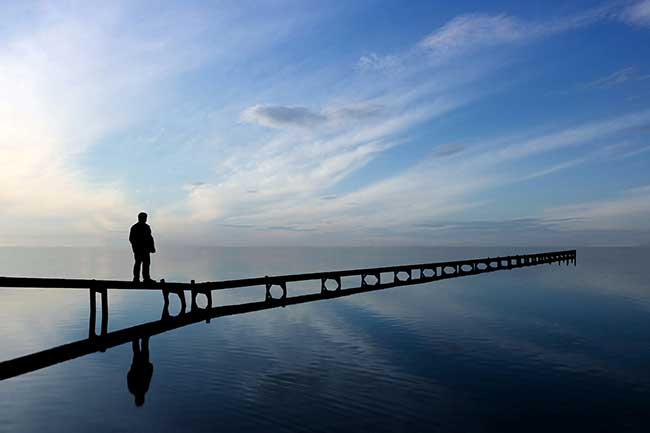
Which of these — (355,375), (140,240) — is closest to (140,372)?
(140,240)

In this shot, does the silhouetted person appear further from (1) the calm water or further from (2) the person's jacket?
(1) the calm water

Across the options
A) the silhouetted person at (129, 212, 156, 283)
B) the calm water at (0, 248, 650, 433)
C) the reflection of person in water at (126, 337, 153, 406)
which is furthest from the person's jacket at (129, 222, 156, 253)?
the calm water at (0, 248, 650, 433)

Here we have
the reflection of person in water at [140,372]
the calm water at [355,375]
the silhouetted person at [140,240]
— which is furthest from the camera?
the reflection of person in water at [140,372]

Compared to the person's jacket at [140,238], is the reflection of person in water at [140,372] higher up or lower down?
lower down

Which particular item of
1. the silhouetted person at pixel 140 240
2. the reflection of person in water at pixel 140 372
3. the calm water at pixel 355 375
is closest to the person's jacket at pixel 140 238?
the silhouetted person at pixel 140 240

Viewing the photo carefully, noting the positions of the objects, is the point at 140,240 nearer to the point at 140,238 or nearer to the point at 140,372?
the point at 140,238

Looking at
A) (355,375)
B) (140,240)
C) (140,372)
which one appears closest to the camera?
(140,240)

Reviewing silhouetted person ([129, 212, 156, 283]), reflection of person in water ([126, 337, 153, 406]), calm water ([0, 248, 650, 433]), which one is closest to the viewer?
calm water ([0, 248, 650, 433])

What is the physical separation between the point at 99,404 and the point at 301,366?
24.5 ft

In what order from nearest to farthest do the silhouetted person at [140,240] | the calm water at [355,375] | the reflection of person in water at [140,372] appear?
the calm water at [355,375], the silhouetted person at [140,240], the reflection of person in water at [140,372]

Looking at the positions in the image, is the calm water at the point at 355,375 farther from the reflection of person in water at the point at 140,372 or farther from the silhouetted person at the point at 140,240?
the silhouetted person at the point at 140,240

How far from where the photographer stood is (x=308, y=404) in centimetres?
1377

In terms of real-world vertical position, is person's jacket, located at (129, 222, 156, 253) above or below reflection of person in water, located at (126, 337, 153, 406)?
above

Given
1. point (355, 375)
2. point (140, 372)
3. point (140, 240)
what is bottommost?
point (355, 375)
